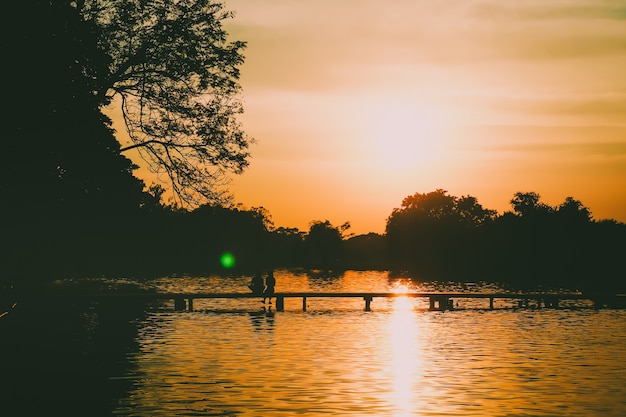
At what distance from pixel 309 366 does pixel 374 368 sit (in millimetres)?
2000

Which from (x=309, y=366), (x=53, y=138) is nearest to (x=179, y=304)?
(x=53, y=138)

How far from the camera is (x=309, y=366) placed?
27484 millimetres

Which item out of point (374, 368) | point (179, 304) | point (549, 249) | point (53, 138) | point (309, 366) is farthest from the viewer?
point (549, 249)

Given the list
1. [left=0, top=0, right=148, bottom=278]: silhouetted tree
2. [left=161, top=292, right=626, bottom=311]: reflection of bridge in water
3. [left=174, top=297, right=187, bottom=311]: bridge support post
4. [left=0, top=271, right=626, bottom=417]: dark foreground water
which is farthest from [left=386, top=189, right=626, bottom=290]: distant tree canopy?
[left=0, top=0, right=148, bottom=278]: silhouetted tree

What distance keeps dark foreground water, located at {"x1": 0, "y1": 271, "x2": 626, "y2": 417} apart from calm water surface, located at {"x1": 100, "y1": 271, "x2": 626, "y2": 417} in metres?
0.05

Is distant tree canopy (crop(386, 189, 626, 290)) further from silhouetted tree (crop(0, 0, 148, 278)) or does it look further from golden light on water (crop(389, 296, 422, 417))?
silhouetted tree (crop(0, 0, 148, 278))

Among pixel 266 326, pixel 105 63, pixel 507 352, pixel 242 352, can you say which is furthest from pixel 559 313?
pixel 105 63

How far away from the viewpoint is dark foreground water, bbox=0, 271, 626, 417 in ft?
65.3

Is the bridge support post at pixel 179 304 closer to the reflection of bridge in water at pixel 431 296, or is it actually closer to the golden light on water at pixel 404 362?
the reflection of bridge in water at pixel 431 296

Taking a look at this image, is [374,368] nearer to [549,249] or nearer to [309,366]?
[309,366]

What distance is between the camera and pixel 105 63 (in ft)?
113

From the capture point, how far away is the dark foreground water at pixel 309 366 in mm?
19891

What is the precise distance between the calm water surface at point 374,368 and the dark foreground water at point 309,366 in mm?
48

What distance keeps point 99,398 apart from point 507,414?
8.92 meters
